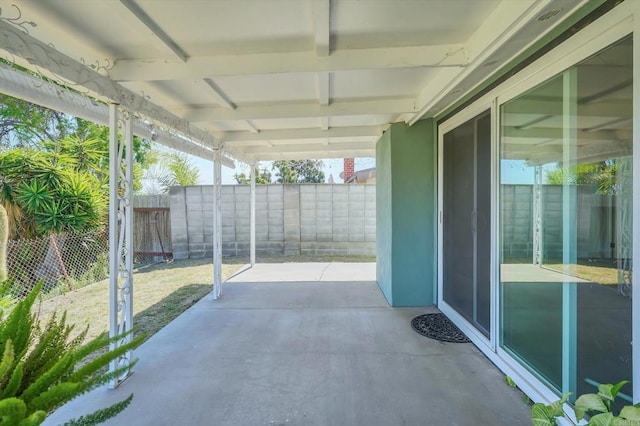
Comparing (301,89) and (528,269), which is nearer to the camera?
(528,269)

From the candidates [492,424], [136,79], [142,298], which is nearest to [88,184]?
[142,298]

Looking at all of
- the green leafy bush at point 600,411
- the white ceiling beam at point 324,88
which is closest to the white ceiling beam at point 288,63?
the white ceiling beam at point 324,88

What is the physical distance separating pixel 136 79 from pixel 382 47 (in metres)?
1.91

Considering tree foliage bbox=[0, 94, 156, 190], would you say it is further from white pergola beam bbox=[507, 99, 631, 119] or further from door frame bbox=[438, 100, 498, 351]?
white pergola beam bbox=[507, 99, 631, 119]

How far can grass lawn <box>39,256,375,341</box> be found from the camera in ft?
12.6

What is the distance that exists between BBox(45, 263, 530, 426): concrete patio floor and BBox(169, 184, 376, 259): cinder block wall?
4.08 meters

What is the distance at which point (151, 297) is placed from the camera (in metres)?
4.89

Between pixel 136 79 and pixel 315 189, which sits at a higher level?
pixel 136 79

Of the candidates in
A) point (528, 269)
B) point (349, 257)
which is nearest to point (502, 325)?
point (528, 269)

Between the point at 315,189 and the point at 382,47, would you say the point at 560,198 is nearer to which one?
the point at 382,47

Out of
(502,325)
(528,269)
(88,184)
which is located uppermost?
(88,184)

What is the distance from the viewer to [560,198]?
77.7 inches

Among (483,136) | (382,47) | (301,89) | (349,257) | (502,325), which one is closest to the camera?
(382,47)

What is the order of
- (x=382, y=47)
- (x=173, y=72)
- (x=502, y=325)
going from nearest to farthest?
1. (x=382, y=47)
2. (x=173, y=72)
3. (x=502, y=325)
